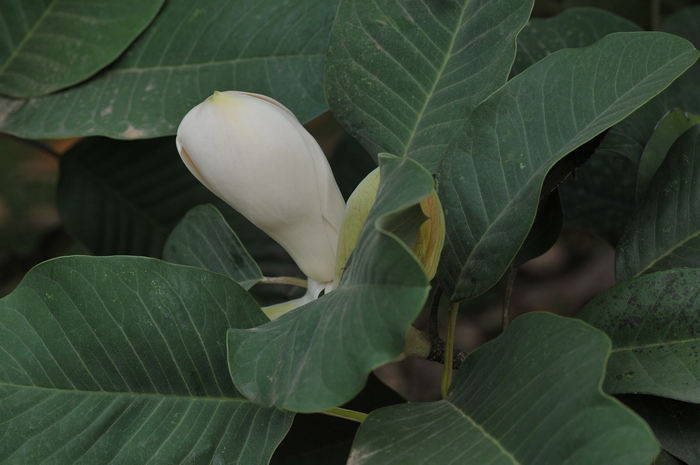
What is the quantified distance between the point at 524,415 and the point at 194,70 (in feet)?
2.22

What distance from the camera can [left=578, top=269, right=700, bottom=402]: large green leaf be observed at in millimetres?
603

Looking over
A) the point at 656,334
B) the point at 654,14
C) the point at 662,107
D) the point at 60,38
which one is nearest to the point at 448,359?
the point at 656,334

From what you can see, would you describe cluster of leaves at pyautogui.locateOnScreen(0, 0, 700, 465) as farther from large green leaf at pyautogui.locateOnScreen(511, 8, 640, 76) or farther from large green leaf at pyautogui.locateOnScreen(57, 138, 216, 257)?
large green leaf at pyautogui.locateOnScreen(57, 138, 216, 257)

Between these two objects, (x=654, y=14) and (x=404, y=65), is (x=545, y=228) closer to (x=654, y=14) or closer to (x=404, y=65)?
(x=404, y=65)

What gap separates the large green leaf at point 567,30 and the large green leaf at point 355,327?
55 centimetres

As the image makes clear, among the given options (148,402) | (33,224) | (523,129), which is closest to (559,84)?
(523,129)

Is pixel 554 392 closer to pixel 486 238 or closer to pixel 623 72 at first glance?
pixel 486 238

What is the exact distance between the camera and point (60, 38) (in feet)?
3.36

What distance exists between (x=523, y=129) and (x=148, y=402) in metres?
0.43

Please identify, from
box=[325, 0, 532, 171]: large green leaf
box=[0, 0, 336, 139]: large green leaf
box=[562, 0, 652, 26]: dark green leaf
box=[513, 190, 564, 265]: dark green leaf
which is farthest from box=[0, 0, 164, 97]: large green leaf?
box=[562, 0, 652, 26]: dark green leaf

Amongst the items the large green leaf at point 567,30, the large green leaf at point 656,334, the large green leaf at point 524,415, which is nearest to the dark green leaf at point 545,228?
the large green leaf at point 656,334

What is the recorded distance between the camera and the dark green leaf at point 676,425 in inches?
25.2

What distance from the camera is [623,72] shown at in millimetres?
651

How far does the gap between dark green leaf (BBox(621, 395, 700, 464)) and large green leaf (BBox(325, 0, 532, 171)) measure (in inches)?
12.7
